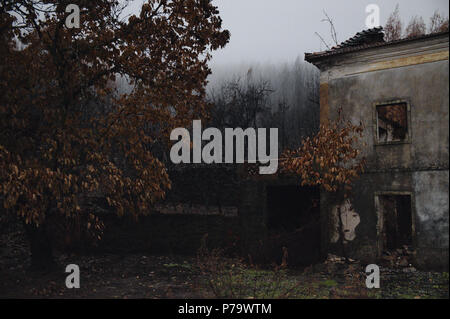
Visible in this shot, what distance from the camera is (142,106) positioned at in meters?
10.9

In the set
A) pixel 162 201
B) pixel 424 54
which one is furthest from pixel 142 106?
pixel 424 54

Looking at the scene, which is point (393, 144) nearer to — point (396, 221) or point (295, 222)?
point (396, 221)

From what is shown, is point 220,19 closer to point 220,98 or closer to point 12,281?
point 12,281

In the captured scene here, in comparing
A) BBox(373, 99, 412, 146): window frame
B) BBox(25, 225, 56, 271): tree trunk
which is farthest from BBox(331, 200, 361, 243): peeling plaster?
BBox(25, 225, 56, 271): tree trunk

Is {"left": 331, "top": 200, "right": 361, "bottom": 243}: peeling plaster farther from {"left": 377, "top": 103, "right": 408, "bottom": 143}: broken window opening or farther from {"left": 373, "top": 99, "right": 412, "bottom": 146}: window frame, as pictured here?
{"left": 377, "top": 103, "right": 408, "bottom": 143}: broken window opening

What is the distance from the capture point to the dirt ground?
8.94m

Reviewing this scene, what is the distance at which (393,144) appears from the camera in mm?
10938

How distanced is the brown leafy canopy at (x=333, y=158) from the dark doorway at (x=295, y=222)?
1.67 m

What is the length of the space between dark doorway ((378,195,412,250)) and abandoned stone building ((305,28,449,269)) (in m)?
0.03

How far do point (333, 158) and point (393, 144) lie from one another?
5.05 feet
